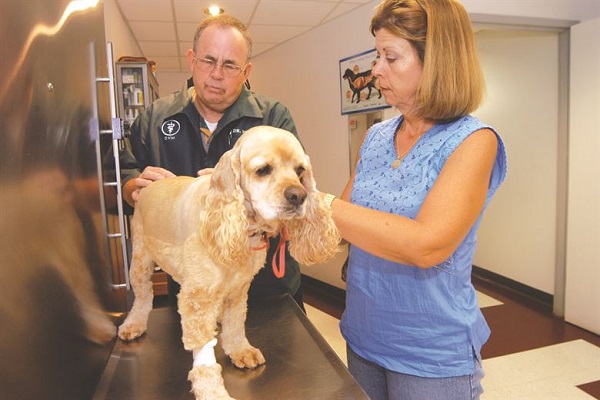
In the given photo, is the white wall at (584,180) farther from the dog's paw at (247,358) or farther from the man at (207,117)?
the dog's paw at (247,358)

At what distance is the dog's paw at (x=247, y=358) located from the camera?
1.24 m

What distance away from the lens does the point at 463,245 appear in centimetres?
124

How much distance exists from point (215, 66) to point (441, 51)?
734mm

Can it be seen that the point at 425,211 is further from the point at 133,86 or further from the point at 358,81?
the point at 358,81

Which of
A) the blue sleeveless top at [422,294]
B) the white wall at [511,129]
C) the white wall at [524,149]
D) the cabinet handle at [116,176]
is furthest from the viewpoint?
the white wall at [524,149]

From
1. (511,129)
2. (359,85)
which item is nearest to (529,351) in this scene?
(511,129)

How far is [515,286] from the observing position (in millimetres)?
4664

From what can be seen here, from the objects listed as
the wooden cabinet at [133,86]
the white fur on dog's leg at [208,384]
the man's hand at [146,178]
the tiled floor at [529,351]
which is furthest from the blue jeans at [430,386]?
the wooden cabinet at [133,86]

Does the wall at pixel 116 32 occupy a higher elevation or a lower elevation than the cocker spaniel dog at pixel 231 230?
higher

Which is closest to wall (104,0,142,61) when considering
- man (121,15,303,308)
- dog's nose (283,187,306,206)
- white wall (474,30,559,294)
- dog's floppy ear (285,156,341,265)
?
man (121,15,303,308)

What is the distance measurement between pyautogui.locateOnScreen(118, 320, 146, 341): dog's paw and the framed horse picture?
328 centimetres

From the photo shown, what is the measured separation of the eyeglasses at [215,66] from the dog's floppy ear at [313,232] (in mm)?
611

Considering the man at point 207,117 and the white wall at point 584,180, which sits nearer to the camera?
the man at point 207,117

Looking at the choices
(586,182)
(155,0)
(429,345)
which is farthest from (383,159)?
(155,0)
